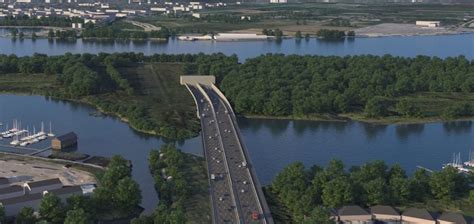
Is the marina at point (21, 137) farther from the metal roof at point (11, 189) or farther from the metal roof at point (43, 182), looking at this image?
the metal roof at point (11, 189)

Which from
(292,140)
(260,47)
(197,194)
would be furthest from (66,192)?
(260,47)

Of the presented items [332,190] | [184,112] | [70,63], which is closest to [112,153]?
[184,112]

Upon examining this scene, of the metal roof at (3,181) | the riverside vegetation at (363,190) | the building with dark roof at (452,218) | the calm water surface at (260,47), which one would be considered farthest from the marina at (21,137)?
the calm water surface at (260,47)

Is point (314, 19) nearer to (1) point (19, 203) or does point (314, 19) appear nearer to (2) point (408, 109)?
(2) point (408, 109)

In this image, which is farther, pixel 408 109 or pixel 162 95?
pixel 162 95

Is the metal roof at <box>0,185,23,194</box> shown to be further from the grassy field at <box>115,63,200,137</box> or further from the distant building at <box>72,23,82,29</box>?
the distant building at <box>72,23,82,29</box>

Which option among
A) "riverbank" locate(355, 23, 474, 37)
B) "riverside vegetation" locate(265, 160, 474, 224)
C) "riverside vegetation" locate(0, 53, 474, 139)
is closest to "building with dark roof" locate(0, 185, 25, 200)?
"riverside vegetation" locate(265, 160, 474, 224)
